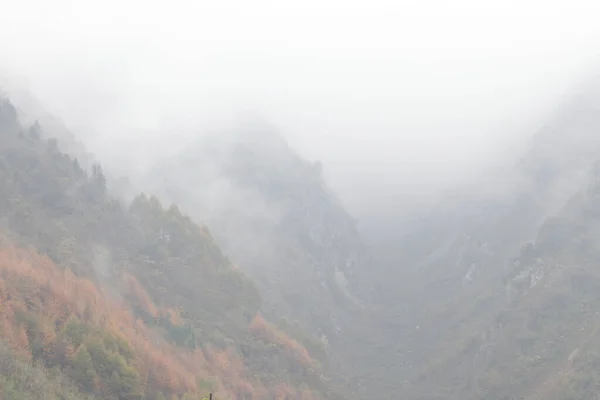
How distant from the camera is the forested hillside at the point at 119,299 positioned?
43.4 metres

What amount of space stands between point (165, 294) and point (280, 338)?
2188 cm

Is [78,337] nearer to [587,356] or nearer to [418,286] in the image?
[587,356]

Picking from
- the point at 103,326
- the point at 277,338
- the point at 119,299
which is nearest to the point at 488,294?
the point at 277,338

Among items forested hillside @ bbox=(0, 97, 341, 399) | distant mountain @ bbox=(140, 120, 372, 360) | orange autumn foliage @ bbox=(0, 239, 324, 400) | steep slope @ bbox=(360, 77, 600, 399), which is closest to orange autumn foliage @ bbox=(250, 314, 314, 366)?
forested hillside @ bbox=(0, 97, 341, 399)

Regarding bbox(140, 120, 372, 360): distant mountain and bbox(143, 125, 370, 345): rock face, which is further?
bbox(143, 125, 370, 345): rock face

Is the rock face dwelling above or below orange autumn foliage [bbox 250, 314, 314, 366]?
above

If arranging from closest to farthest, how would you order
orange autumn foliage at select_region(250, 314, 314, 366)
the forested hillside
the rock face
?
the forested hillside < orange autumn foliage at select_region(250, 314, 314, 366) < the rock face

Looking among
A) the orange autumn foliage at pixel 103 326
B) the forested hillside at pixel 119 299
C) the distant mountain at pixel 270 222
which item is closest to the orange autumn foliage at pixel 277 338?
the forested hillside at pixel 119 299

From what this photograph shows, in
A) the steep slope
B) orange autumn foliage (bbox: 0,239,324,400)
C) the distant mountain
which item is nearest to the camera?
orange autumn foliage (bbox: 0,239,324,400)

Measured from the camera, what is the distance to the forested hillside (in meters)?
43.4

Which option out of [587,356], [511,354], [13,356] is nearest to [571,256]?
[511,354]

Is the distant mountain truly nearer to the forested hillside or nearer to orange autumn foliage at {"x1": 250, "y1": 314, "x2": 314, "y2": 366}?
orange autumn foliage at {"x1": 250, "y1": 314, "x2": 314, "y2": 366}

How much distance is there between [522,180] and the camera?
612ft

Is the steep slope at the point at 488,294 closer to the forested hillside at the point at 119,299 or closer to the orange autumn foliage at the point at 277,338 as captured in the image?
the forested hillside at the point at 119,299
